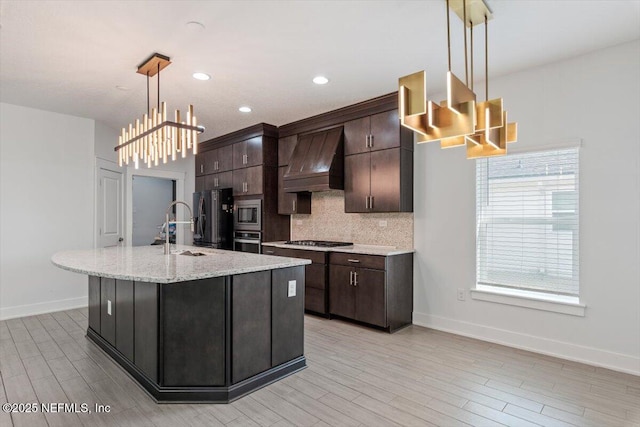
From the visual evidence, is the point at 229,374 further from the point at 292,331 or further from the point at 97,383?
the point at 97,383

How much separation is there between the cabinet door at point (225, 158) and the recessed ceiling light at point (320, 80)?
107 inches

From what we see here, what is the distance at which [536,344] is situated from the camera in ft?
10.7

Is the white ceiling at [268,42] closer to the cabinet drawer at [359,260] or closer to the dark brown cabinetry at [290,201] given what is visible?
the dark brown cabinetry at [290,201]

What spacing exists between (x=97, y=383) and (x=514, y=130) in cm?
348

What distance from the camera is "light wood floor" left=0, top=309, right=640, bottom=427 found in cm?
216

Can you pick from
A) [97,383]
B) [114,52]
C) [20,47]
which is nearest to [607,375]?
[97,383]

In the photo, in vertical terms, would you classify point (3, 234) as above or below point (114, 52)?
below

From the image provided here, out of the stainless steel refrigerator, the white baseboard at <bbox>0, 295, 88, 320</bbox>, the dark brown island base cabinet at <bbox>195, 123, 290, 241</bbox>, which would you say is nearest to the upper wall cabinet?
the dark brown island base cabinet at <bbox>195, 123, 290, 241</bbox>

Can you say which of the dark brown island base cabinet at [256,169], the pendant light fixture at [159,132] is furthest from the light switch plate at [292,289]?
the dark brown island base cabinet at [256,169]

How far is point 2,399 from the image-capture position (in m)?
2.36

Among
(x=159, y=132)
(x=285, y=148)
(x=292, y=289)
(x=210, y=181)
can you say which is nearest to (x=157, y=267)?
(x=292, y=289)

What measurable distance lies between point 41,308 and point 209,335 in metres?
3.65

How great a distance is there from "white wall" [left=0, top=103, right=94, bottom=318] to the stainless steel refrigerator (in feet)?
5.26

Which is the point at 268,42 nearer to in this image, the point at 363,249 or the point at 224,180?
the point at 363,249
